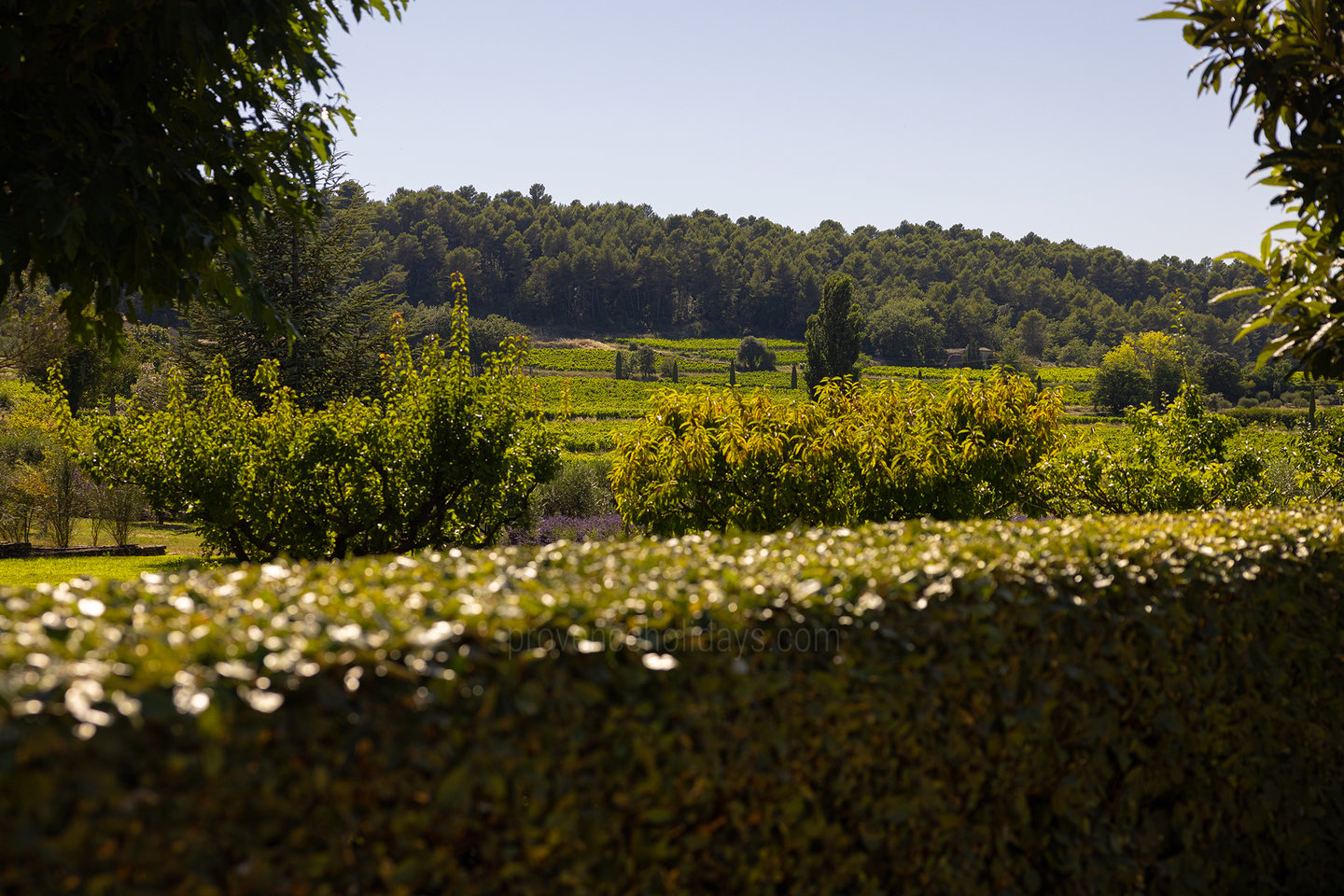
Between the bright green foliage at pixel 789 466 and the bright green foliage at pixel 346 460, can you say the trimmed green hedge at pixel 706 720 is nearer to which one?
the bright green foliage at pixel 789 466

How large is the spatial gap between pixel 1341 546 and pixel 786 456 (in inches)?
186

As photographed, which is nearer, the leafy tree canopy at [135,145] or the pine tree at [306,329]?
the leafy tree canopy at [135,145]

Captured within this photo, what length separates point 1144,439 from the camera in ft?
34.0

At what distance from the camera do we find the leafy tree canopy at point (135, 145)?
4.64m

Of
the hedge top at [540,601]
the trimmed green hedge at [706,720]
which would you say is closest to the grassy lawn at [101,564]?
the hedge top at [540,601]

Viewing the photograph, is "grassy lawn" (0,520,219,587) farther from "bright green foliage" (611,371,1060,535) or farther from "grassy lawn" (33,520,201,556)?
"bright green foliage" (611,371,1060,535)

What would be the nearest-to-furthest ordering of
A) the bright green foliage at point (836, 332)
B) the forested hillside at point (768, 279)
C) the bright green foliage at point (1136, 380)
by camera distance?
the bright green foliage at point (836, 332), the bright green foliage at point (1136, 380), the forested hillside at point (768, 279)

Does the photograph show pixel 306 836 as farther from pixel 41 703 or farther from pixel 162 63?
pixel 162 63

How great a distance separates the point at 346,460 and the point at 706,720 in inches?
278

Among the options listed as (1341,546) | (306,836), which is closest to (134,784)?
(306,836)

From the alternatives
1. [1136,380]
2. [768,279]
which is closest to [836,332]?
[1136,380]

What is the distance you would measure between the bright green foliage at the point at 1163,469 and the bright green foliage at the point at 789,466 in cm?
116

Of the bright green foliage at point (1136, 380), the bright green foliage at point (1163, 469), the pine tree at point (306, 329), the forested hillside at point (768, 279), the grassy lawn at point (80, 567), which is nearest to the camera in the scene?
the bright green foliage at point (1163, 469)

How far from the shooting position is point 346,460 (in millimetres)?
8844
